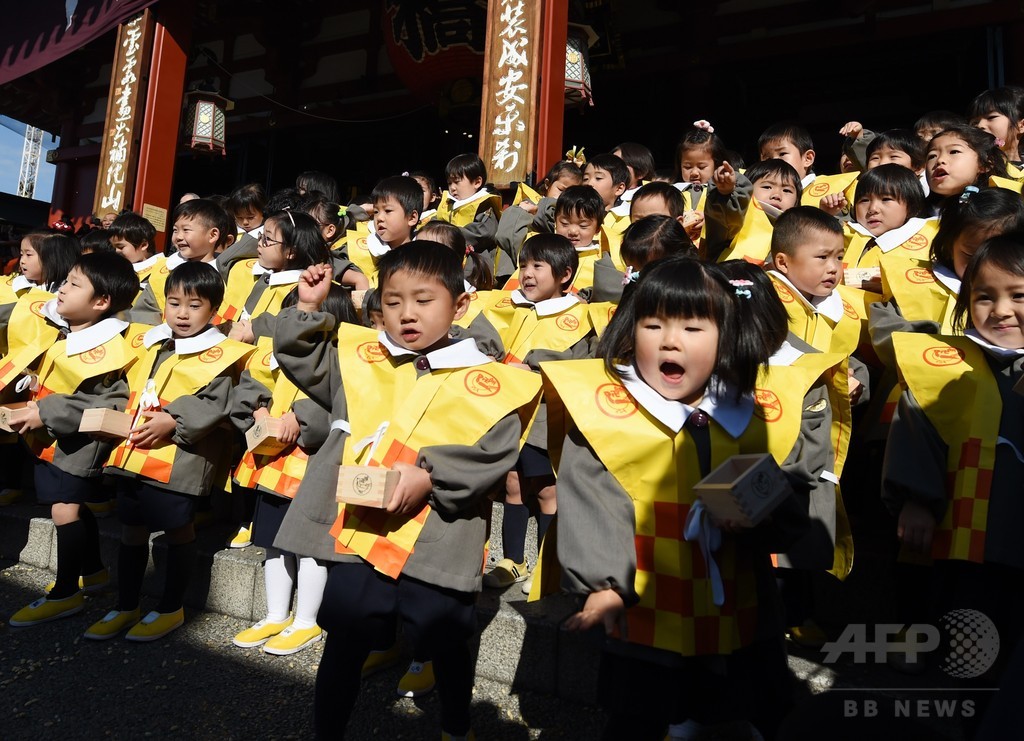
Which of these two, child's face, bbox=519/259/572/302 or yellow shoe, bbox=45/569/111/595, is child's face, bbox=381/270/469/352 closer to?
child's face, bbox=519/259/572/302

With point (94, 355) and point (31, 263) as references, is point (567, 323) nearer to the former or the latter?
point (94, 355)

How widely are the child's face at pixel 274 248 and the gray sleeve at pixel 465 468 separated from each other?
2.23m

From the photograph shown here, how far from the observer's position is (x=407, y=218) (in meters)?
4.95

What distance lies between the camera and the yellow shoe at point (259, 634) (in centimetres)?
304

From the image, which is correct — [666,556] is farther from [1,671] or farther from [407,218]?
[407,218]

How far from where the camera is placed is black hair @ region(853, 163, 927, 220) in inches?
145

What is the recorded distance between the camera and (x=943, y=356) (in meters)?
2.30

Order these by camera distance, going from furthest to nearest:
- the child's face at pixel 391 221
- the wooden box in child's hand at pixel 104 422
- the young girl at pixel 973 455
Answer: the child's face at pixel 391 221, the wooden box in child's hand at pixel 104 422, the young girl at pixel 973 455

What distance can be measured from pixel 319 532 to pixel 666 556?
114cm

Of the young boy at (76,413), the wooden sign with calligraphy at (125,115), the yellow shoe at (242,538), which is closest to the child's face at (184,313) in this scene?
the young boy at (76,413)

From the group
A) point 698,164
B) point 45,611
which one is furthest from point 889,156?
point 45,611

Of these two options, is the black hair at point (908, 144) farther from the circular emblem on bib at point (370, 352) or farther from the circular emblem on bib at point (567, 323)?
the circular emblem on bib at point (370, 352)

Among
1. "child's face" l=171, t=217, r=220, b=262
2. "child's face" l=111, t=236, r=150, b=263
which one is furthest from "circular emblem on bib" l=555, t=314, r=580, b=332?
"child's face" l=111, t=236, r=150, b=263

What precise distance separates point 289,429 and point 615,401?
1525mm
